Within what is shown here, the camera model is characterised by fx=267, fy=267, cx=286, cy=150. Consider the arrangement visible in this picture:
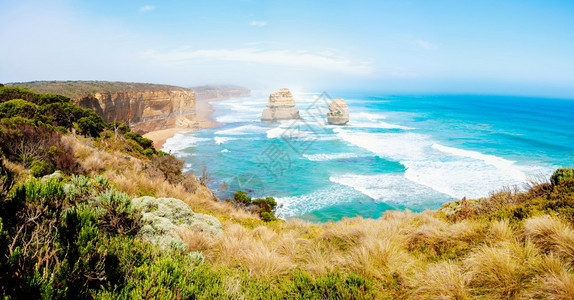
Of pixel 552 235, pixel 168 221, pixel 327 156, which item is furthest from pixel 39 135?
pixel 327 156

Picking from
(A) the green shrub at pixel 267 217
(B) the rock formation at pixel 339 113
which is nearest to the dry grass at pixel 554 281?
(A) the green shrub at pixel 267 217

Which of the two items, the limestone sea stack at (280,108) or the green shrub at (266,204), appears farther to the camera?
the limestone sea stack at (280,108)

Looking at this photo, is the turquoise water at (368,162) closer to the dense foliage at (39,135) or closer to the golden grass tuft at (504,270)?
the dense foliage at (39,135)

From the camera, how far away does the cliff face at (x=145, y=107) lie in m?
32.2

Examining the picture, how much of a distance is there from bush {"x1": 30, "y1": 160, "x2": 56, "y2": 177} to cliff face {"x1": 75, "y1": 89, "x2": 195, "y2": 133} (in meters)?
25.4

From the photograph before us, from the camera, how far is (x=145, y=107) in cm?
4250

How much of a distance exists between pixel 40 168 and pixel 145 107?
4036 centimetres

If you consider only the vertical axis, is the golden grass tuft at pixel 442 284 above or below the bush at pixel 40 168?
below

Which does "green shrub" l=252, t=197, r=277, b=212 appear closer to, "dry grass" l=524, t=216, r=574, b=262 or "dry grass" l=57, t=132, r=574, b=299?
"dry grass" l=57, t=132, r=574, b=299

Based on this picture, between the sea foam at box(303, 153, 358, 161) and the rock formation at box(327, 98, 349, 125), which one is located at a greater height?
the rock formation at box(327, 98, 349, 125)

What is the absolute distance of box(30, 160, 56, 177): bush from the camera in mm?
6302

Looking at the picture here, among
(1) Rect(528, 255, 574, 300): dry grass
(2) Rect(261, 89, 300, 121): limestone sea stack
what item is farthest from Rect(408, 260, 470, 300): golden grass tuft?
(2) Rect(261, 89, 300, 121): limestone sea stack

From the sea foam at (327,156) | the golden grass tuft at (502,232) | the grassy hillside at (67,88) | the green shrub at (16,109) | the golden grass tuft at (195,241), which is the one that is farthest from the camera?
the sea foam at (327,156)

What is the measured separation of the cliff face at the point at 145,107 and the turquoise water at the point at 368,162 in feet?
23.1
